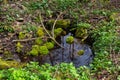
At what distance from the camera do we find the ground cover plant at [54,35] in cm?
787

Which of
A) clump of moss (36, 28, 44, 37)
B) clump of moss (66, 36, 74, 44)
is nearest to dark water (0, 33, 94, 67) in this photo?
clump of moss (66, 36, 74, 44)

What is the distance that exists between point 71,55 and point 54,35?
135 cm

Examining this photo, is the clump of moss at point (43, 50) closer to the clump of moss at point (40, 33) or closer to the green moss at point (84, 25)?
the clump of moss at point (40, 33)

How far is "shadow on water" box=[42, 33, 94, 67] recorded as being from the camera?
32.2ft

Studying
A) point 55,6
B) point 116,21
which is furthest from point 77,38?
point 55,6

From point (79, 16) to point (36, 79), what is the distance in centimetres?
593

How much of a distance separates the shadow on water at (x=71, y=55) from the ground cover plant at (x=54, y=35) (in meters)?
0.13

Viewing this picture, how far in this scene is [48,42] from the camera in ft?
35.4

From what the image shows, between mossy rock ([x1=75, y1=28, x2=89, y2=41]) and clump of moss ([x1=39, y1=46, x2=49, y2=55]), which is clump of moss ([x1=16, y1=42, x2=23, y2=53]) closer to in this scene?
clump of moss ([x1=39, y1=46, x2=49, y2=55])

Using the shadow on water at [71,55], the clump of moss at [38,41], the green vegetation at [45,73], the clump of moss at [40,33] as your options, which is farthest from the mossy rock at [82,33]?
the green vegetation at [45,73]

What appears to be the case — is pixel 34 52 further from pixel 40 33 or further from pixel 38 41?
pixel 40 33

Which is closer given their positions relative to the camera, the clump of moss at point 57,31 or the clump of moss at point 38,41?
the clump of moss at point 38,41

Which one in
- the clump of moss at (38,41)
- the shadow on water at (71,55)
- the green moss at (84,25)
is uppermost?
the green moss at (84,25)

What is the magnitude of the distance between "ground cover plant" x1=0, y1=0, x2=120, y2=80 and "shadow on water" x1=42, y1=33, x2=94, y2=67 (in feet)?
0.44
